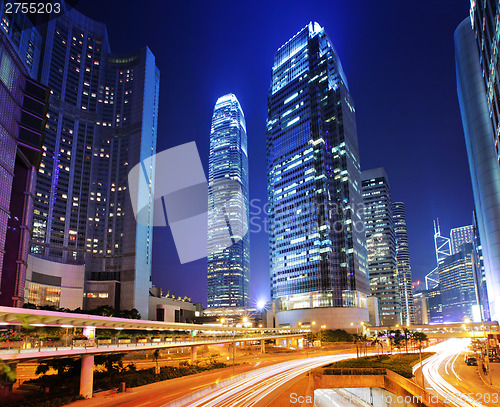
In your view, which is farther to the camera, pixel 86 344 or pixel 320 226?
pixel 320 226

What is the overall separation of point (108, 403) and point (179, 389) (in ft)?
34.9

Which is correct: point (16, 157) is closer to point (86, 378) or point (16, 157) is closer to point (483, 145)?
point (86, 378)

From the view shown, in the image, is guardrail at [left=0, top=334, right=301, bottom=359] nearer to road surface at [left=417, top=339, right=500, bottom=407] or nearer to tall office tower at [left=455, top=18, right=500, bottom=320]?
road surface at [left=417, top=339, right=500, bottom=407]

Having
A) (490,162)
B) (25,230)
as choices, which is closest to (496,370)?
(490,162)

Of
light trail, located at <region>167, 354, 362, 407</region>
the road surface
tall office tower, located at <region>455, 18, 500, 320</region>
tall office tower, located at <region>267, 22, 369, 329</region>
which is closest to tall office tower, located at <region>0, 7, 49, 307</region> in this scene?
light trail, located at <region>167, 354, 362, 407</region>

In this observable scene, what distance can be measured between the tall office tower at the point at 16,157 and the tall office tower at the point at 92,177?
65878mm

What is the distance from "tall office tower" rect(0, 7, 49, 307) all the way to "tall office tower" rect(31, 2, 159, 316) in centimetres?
6588

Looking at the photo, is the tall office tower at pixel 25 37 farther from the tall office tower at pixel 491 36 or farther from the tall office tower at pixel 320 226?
the tall office tower at pixel 491 36

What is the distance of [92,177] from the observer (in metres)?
184

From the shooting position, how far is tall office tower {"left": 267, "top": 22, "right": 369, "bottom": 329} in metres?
173

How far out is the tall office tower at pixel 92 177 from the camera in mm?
164750

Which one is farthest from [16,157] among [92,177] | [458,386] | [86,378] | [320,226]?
[320,226]

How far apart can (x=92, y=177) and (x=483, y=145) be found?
159825 mm

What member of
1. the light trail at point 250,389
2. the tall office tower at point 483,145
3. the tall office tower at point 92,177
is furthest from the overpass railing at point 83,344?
the tall office tower at point 92,177
